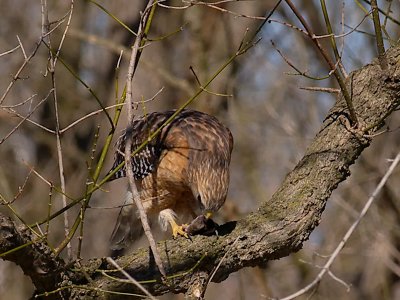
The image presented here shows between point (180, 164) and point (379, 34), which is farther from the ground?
point (379, 34)

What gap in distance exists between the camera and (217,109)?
27.0 ft

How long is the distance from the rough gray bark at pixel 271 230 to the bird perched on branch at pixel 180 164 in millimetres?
917

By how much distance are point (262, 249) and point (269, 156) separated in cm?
→ 705

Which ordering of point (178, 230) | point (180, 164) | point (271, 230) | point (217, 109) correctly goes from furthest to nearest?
point (217, 109) → point (180, 164) → point (178, 230) → point (271, 230)

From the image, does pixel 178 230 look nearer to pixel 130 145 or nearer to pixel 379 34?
pixel 130 145

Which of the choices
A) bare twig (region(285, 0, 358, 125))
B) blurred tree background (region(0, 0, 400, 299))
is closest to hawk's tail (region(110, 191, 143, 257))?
blurred tree background (region(0, 0, 400, 299))

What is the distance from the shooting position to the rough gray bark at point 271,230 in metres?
3.76


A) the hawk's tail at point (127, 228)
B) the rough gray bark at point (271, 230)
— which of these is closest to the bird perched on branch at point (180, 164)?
the hawk's tail at point (127, 228)

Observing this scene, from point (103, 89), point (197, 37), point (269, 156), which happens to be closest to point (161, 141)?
point (197, 37)

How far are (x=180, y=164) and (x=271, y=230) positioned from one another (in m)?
1.40

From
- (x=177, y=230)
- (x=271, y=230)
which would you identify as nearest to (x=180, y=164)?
(x=177, y=230)

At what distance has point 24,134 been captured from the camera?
393 inches

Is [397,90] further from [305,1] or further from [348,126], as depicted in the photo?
[305,1]

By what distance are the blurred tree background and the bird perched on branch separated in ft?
7.26
